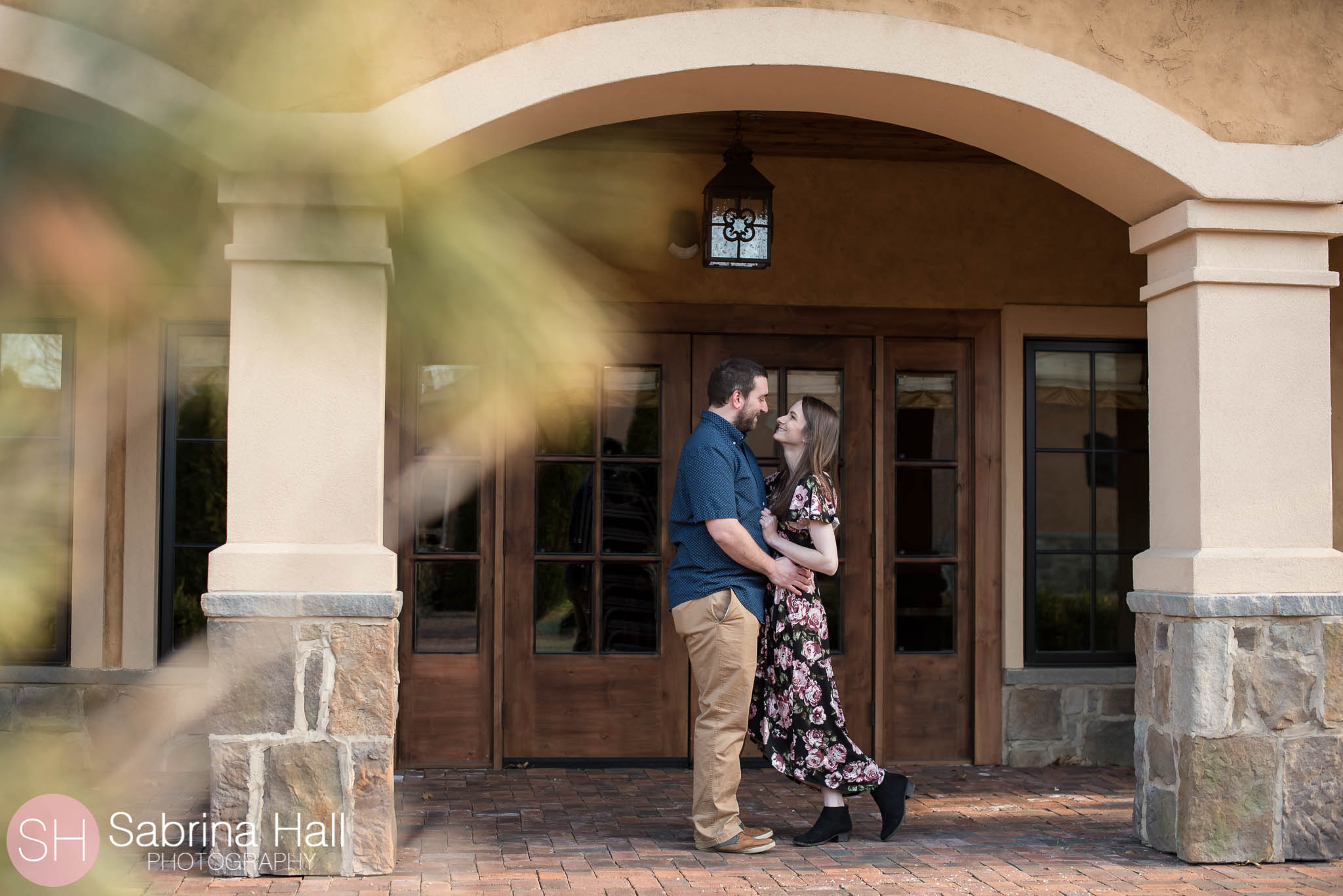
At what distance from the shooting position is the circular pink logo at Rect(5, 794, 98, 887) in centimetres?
64

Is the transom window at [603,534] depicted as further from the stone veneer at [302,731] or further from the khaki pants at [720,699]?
the stone veneer at [302,731]

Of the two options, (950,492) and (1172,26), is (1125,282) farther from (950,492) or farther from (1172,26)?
(1172,26)

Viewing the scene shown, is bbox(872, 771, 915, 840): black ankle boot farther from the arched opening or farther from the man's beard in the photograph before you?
the arched opening

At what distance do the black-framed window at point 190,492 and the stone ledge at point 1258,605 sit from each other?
162 inches

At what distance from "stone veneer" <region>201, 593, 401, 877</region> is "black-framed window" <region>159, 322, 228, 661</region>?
2082 mm

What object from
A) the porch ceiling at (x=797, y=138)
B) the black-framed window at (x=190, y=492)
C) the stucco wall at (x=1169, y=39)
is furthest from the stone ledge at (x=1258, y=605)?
the black-framed window at (x=190, y=492)

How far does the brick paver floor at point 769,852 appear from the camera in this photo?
146 inches

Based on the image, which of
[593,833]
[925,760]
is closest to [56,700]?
[593,833]

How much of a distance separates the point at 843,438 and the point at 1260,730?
2498mm

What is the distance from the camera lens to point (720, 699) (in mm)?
4094

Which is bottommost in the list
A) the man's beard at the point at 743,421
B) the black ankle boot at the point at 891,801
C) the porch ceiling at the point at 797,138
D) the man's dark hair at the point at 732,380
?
the black ankle boot at the point at 891,801

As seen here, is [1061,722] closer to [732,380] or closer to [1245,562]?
[1245,562]

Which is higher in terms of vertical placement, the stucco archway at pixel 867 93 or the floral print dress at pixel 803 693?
the stucco archway at pixel 867 93

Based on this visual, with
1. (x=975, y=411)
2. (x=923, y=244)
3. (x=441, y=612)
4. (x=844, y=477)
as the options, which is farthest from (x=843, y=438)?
(x=441, y=612)
